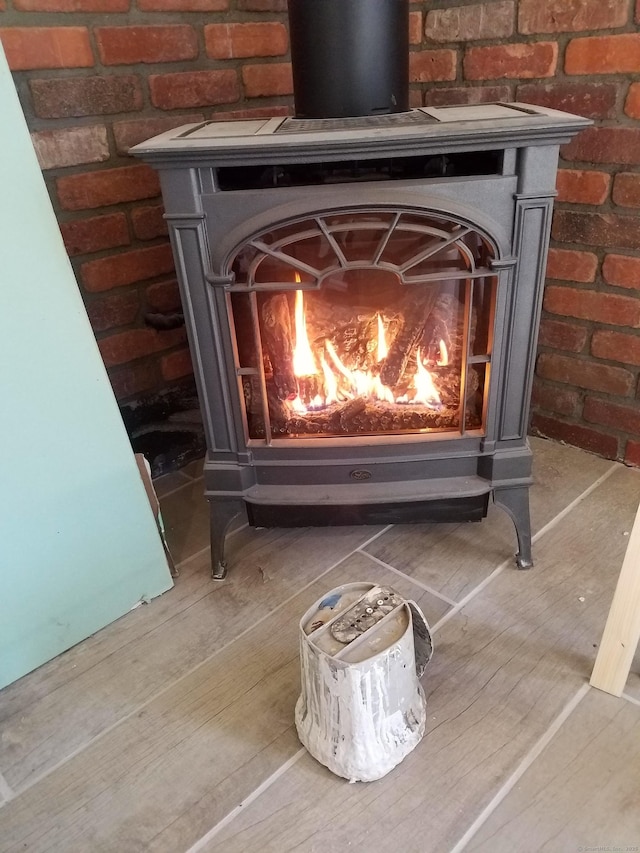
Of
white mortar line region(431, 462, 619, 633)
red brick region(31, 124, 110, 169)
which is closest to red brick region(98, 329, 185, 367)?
red brick region(31, 124, 110, 169)

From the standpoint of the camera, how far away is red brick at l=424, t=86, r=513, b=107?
4.83 ft

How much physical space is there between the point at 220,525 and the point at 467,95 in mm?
1105

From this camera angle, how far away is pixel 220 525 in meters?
1.29

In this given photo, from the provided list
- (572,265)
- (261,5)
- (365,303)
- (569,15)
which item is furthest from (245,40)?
(572,265)

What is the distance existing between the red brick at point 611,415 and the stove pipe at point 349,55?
0.82m

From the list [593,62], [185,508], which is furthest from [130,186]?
[593,62]

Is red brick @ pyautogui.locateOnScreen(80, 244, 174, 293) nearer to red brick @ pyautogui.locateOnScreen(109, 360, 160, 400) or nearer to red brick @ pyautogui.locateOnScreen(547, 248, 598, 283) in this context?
red brick @ pyautogui.locateOnScreen(109, 360, 160, 400)

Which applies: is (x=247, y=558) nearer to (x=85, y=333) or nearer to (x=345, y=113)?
(x=85, y=333)

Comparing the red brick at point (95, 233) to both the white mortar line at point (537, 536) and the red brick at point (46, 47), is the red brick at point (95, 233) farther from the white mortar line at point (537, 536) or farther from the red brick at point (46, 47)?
the white mortar line at point (537, 536)

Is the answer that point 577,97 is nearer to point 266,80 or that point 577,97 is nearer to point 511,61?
point 511,61

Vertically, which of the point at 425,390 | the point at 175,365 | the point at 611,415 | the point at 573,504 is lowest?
the point at 573,504

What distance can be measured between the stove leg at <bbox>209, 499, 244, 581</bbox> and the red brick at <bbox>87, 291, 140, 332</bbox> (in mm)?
527

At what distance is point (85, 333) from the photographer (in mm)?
1104

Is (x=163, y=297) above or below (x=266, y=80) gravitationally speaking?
below
